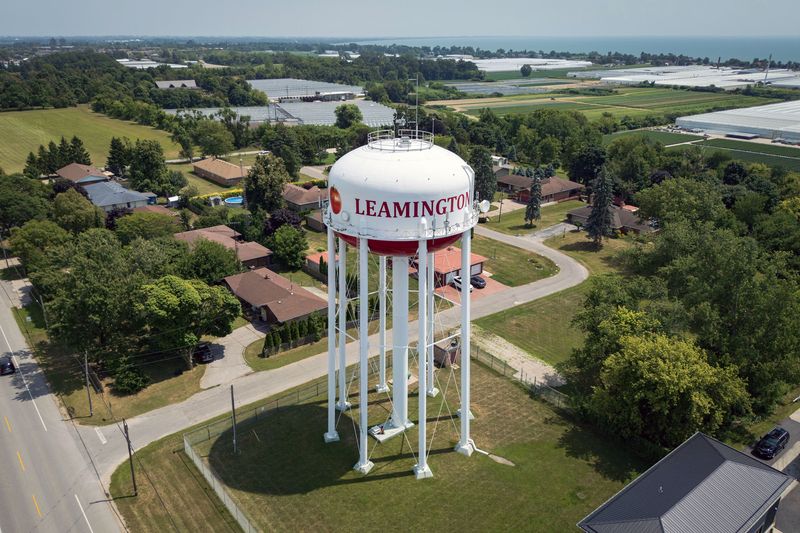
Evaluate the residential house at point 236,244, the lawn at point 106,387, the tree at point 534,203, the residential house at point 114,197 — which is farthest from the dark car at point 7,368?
the tree at point 534,203

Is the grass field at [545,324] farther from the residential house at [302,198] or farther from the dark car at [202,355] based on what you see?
the residential house at [302,198]

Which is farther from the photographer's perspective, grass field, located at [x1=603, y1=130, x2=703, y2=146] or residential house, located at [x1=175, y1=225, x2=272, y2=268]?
grass field, located at [x1=603, y1=130, x2=703, y2=146]

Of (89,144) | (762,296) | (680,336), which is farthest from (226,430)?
(89,144)

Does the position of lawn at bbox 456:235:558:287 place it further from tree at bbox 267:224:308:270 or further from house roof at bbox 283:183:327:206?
house roof at bbox 283:183:327:206

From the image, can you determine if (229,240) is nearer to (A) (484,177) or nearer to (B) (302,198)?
(B) (302,198)

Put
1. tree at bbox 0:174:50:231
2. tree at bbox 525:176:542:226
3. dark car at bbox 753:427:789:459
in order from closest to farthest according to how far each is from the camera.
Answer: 1. dark car at bbox 753:427:789:459
2. tree at bbox 0:174:50:231
3. tree at bbox 525:176:542:226

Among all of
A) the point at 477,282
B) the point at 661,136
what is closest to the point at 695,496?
A: the point at 477,282

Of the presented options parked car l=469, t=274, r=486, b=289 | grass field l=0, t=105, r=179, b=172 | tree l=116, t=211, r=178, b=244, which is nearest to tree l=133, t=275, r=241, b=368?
tree l=116, t=211, r=178, b=244
